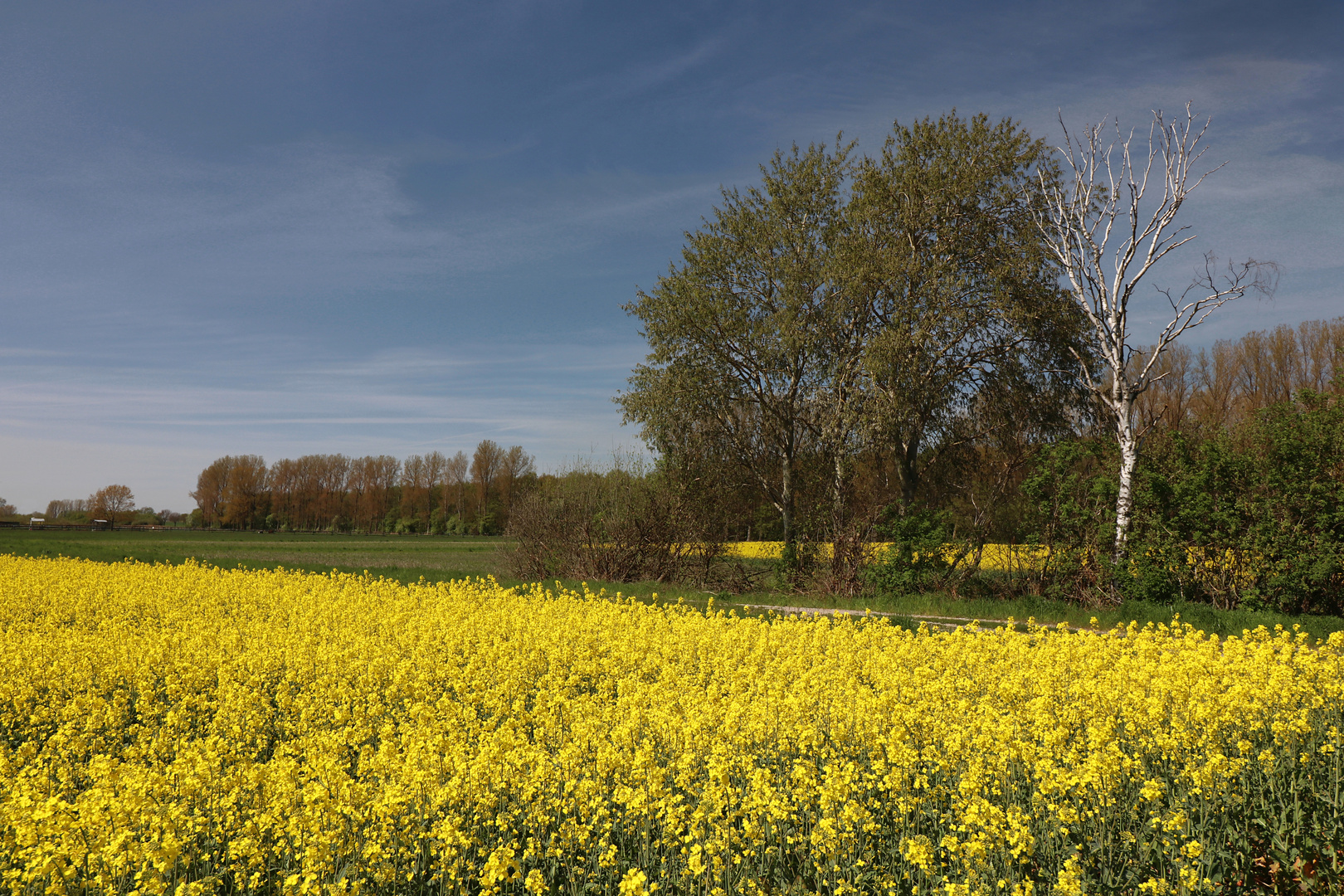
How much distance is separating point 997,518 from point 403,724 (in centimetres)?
1302

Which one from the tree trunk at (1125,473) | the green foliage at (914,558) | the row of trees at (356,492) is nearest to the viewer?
the tree trunk at (1125,473)

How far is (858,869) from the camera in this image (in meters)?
3.99

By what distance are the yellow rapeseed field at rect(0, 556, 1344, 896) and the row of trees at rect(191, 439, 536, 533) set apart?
69356 millimetres

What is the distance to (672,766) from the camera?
4.96m

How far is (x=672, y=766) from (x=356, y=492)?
315 ft

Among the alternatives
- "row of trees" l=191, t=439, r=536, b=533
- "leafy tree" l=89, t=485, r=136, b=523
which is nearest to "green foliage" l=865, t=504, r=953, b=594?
"row of trees" l=191, t=439, r=536, b=533

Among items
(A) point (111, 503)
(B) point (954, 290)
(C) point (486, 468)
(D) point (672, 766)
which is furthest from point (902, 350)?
(A) point (111, 503)

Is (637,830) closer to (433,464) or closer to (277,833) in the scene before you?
(277,833)

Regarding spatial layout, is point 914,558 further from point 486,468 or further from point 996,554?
point 486,468

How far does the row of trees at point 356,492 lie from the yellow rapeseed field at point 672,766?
69.4 meters

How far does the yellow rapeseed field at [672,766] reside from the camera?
3.79m

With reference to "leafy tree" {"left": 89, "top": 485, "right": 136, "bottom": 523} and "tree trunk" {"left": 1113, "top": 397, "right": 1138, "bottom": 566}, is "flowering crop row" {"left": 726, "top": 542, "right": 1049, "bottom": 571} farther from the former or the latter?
"leafy tree" {"left": 89, "top": 485, "right": 136, "bottom": 523}

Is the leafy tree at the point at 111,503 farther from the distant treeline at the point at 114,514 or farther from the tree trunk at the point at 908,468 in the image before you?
the tree trunk at the point at 908,468

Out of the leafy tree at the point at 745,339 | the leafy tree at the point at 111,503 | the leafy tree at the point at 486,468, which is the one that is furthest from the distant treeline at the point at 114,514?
the leafy tree at the point at 745,339
